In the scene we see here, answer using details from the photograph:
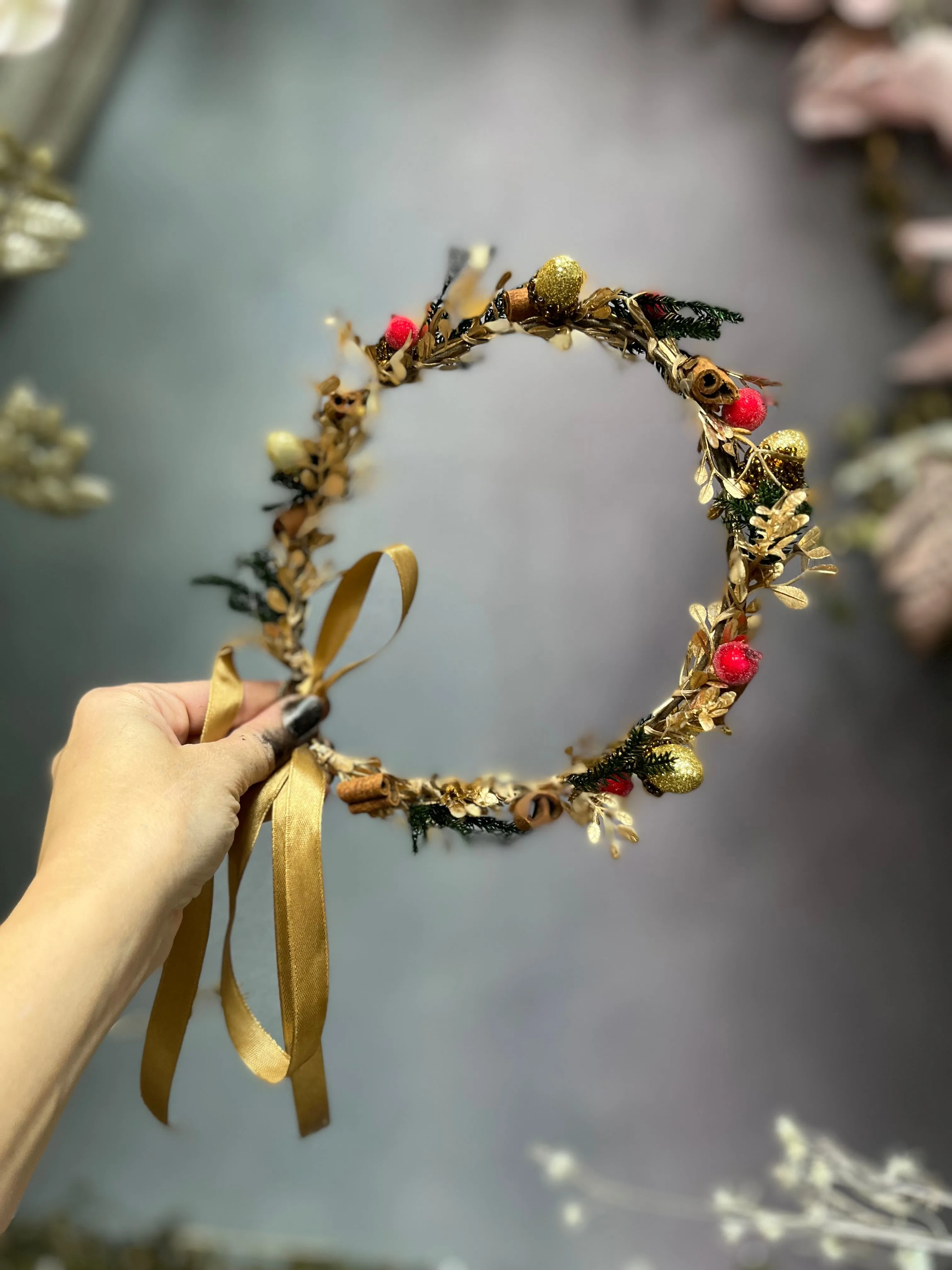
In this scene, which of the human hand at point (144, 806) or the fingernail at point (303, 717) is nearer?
the human hand at point (144, 806)

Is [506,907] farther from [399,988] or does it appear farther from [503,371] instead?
[503,371]

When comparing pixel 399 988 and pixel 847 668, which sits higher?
pixel 847 668

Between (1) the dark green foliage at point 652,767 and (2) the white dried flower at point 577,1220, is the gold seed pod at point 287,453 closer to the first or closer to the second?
(1) the dark green foliage at point 652,767

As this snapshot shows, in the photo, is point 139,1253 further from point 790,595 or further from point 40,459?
point 790,595

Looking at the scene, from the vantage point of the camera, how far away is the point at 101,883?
0.55 metres

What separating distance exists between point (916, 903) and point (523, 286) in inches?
36.6

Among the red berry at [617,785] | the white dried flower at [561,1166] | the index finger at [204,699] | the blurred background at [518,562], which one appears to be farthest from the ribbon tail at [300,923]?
the white dried flower at [561,1166]

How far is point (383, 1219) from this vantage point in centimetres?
131

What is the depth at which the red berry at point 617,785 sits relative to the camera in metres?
0.65

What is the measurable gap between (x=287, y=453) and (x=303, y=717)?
205 mm

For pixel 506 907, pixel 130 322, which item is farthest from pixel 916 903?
pixel 130 322

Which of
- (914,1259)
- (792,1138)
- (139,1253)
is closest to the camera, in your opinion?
(914,1259)

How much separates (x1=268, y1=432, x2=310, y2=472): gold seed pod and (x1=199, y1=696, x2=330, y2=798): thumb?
7.3 inches

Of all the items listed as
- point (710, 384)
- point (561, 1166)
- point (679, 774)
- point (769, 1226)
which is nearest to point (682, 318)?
point (710, 384)
